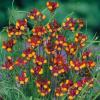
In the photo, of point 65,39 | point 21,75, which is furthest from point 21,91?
point 65,39

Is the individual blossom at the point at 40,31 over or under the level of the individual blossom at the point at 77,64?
over

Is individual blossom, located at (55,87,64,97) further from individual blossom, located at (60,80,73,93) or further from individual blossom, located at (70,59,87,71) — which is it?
individual blossom, located at (70,59,87,71)

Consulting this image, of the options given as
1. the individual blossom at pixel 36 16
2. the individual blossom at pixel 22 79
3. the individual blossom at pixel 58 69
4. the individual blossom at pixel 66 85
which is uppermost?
the individual blossom at pixel 36 16

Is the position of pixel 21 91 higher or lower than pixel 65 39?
lower

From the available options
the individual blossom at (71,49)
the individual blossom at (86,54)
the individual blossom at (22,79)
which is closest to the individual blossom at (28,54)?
the individual blossom at (22,79)

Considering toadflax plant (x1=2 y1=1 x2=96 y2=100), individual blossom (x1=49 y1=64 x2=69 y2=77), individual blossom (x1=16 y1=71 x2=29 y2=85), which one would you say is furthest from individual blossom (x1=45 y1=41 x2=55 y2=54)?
individual blossom (x1=16 y1=71 x2=29 y2=85)

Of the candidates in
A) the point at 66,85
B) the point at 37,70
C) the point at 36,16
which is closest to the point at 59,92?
the point at 66,85

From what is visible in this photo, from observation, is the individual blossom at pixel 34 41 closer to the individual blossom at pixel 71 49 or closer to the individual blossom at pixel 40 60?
the individual blossom at pixel 40 60

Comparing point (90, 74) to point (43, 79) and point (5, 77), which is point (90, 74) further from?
point (5, 77)
